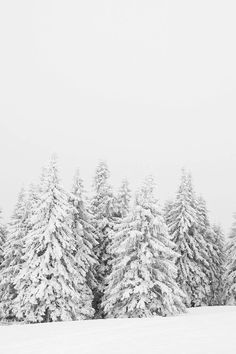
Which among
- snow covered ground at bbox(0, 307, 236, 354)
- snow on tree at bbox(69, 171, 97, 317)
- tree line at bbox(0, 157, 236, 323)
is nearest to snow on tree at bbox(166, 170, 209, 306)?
tree line at bbox(0, 157, 236, 323)

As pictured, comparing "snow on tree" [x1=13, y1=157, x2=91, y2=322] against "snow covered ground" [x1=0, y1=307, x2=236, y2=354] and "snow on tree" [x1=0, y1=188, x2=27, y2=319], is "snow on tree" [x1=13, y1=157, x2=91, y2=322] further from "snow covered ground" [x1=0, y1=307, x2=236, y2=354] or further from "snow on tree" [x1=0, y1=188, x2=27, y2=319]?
"snow covered ground" [x1=0, y1=307, x2=236, y2=354]

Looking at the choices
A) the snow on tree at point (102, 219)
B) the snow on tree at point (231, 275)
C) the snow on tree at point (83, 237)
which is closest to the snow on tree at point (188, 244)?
the snow on tree at point (231, 275)

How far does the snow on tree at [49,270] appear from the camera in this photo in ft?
90.3

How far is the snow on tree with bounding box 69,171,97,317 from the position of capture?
3247 centimetres

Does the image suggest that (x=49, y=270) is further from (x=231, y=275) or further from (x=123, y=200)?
(x=231, y=275)

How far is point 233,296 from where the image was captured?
41.4 m

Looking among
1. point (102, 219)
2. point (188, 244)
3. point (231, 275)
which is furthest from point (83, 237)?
point (231, 275)

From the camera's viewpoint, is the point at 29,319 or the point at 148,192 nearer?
the point at 29,319

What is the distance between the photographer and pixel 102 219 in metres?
37.8

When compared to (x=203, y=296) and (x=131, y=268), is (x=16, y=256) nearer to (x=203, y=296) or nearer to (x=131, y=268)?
(x=131, y=268)

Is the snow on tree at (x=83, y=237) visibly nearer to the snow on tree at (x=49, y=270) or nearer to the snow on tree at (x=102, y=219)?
the snow on tree at (x=102, y=219)

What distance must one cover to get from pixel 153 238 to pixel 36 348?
16.4 m

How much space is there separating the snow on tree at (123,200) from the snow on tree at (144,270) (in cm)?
853

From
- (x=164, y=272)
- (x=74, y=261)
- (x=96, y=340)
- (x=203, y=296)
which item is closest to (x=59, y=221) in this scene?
(x=74, y=261)
